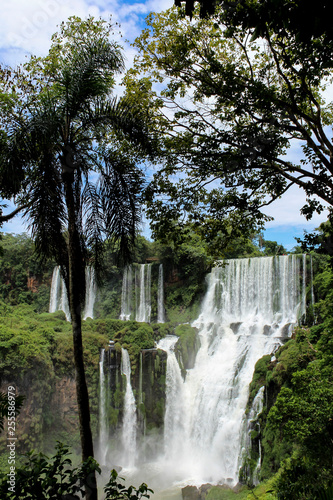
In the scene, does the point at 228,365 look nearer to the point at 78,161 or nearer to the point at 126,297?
the point at 126,297

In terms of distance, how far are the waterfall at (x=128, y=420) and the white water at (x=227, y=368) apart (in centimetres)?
140

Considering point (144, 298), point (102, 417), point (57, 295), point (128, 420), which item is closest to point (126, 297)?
point (144, 298)

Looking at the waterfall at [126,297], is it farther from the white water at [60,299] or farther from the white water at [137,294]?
the white water at [60,299]

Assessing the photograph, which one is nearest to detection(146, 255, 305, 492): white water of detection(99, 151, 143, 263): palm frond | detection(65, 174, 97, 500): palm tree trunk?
detection(65, 174, 97, 500): palm tree trunk

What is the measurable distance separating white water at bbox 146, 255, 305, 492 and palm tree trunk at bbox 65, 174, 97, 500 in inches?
403

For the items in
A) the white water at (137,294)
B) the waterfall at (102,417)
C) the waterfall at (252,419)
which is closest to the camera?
the waterfall at (252,419)

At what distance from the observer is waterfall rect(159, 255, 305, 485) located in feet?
46.5

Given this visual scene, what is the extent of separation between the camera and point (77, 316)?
458 cm

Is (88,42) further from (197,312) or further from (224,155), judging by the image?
(197,312)

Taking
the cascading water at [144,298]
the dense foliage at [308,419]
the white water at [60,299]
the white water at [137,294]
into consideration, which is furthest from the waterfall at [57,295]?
the dense foliage at [308,419]

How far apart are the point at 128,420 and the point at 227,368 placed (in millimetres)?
4999

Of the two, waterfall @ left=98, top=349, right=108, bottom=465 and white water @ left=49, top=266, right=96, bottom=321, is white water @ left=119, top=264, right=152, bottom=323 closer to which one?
white water @ left=49, top=266, right=96, bottom=321

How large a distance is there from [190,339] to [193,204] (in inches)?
494

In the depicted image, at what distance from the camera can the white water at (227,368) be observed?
14125 mm
